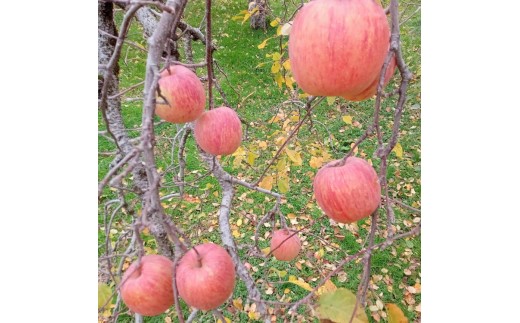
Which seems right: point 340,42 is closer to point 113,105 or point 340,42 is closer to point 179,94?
point 179,94

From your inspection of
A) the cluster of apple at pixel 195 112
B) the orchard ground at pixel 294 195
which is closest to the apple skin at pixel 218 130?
the cluster of apple at pixel 195 112

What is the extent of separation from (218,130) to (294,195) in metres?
2.09

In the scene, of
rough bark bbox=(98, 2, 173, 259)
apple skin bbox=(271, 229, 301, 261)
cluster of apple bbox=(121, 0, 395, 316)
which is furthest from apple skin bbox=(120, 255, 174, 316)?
apple skin bbox=(271, 229, 301, 261)

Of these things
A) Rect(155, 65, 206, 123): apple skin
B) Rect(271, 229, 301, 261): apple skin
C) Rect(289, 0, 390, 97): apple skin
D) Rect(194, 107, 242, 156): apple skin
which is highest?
Rect(289, 0, 390, 97): apple skin

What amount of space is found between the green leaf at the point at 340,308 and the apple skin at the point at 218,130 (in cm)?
54

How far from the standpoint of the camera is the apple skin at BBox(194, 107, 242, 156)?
115 cm

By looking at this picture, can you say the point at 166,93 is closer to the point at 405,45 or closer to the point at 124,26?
the point at 124,26

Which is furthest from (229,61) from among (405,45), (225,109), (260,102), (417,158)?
(225,109)

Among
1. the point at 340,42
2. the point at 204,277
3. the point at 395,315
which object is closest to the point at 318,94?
the point at 340,42

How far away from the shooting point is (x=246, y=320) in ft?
7.48

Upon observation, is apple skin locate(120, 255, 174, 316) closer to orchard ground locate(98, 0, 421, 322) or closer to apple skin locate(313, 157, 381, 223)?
apple skin locate(313, 157, 381, 223)

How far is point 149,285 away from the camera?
743 mm

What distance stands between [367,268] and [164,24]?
0.58 m

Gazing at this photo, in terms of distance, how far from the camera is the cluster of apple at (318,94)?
2.04ft
